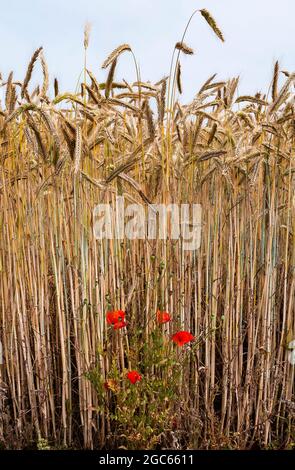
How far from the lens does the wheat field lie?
2.05 m

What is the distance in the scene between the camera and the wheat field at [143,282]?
2051 millimetres

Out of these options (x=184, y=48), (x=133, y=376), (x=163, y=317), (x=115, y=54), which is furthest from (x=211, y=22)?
(x=133, y=376)

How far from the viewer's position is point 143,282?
7.63 feet

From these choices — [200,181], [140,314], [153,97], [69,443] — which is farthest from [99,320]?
[153,97]

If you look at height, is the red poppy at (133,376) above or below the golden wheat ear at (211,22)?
below

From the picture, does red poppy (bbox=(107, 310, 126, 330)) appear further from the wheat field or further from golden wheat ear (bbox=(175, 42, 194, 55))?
golden wheat ear (bbox=(175, 42, 194, 55))

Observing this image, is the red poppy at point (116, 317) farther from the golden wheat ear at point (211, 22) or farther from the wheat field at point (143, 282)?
the golden wheat ear at point (211, 22)

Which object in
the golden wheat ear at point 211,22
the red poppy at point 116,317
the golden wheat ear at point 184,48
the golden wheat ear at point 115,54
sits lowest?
the red poppy at point 116,317

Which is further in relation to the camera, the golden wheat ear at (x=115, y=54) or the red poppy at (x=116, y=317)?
the red poppy at (x=116, y=317)

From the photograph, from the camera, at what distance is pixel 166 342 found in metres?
2.11

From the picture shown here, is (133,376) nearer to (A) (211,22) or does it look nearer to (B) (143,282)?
(B) (143,282)

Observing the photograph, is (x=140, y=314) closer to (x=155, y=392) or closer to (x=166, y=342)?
(x=166, y=342)

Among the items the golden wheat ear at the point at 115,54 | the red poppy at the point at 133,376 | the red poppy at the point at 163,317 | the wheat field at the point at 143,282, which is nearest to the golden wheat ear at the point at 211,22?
the wheat field at the point at 143,282

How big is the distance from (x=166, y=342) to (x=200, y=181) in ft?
1.90
